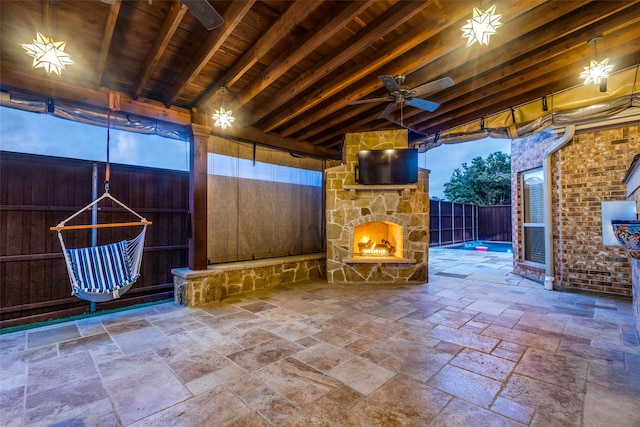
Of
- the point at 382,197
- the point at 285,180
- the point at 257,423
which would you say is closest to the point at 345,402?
the point at 257,423

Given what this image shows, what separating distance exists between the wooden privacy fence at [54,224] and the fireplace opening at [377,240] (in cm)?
331

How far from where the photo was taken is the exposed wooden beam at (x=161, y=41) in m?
2.19

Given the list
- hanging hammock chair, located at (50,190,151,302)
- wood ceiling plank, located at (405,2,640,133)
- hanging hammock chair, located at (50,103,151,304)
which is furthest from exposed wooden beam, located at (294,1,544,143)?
hanging hammock chair, located at (50,190,151,302)

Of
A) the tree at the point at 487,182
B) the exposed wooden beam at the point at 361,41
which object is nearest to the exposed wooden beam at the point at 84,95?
the exposed wooden beam at the point at 361,41

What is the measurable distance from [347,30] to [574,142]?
13.0ft

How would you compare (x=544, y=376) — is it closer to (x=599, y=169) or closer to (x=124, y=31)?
(x=599, y=169)

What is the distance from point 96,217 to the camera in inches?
149

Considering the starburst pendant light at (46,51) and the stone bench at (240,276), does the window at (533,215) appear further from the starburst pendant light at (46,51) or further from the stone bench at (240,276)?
the starburst pendant light at (46,51)

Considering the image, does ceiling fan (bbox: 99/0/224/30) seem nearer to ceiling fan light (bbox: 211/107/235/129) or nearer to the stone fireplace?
ceiling fan light (bbox: 211/107/235/129)

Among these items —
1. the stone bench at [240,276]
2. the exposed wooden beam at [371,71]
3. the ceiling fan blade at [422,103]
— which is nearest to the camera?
the exposed wooden beam at [371,71]

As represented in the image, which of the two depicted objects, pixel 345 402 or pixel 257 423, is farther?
pixel 345 402

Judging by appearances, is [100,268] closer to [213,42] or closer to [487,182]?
[213,42]

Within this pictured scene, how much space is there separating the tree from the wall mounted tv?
11.5 meters

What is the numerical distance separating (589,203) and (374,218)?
3.11 meters
